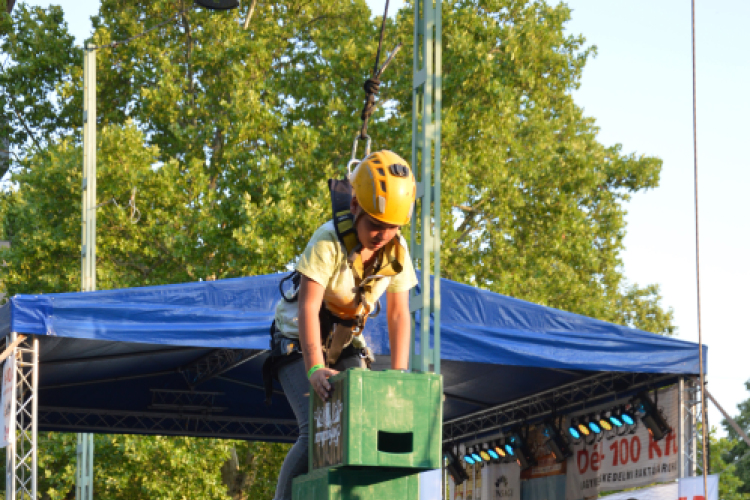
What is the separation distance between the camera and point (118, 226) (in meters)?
16.2

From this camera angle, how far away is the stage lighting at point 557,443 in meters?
9.90

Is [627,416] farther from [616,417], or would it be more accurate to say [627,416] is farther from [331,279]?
[331,279]

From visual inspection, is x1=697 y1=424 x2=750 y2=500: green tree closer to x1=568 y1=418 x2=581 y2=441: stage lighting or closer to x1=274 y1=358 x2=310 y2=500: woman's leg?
x1=568 y1=418 x2=581 y2=441: stage lighting

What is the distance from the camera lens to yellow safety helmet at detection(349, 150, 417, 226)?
122 inches

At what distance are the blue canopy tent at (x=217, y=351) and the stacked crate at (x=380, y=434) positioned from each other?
12.8 ft

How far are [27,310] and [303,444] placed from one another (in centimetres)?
360

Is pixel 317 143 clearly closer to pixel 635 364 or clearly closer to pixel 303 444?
pixel 635 364

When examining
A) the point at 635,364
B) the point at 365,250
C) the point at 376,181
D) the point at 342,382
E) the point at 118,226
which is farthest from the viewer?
the point at 118,226

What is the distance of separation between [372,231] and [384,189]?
0.58 feet

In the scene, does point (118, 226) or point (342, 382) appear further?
point (118, 226)

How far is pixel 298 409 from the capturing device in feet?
11.5

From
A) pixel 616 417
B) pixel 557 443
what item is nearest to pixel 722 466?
pixel 557 443

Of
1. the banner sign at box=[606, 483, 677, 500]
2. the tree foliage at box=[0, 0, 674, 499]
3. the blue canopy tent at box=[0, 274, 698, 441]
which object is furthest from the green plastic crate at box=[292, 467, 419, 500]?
the tree foliage at box=[0, 0, 674, 499]

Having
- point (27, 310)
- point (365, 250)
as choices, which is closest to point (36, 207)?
point (27, 310)
